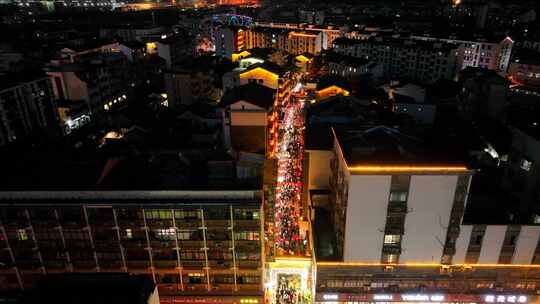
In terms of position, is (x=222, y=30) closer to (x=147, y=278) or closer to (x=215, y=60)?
(x=215, y=60)

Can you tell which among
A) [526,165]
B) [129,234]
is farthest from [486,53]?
[129,234]

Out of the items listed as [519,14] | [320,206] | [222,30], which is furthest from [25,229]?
[519,14]

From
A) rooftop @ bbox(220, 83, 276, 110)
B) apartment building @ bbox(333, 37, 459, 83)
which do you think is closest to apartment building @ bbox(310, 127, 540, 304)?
A: rooftop @ bbox(220, 83, 276, 110)

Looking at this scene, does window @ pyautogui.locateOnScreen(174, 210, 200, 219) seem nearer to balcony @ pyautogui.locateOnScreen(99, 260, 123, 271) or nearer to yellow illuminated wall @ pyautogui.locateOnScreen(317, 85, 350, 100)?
balcony @ pyautogui.locateOnScreen(99, 260, 123, 271)

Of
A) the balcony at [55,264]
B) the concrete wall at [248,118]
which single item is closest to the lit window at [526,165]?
the concrete wall at [248,118]

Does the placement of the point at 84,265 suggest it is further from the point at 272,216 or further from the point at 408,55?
the point at 408,55
